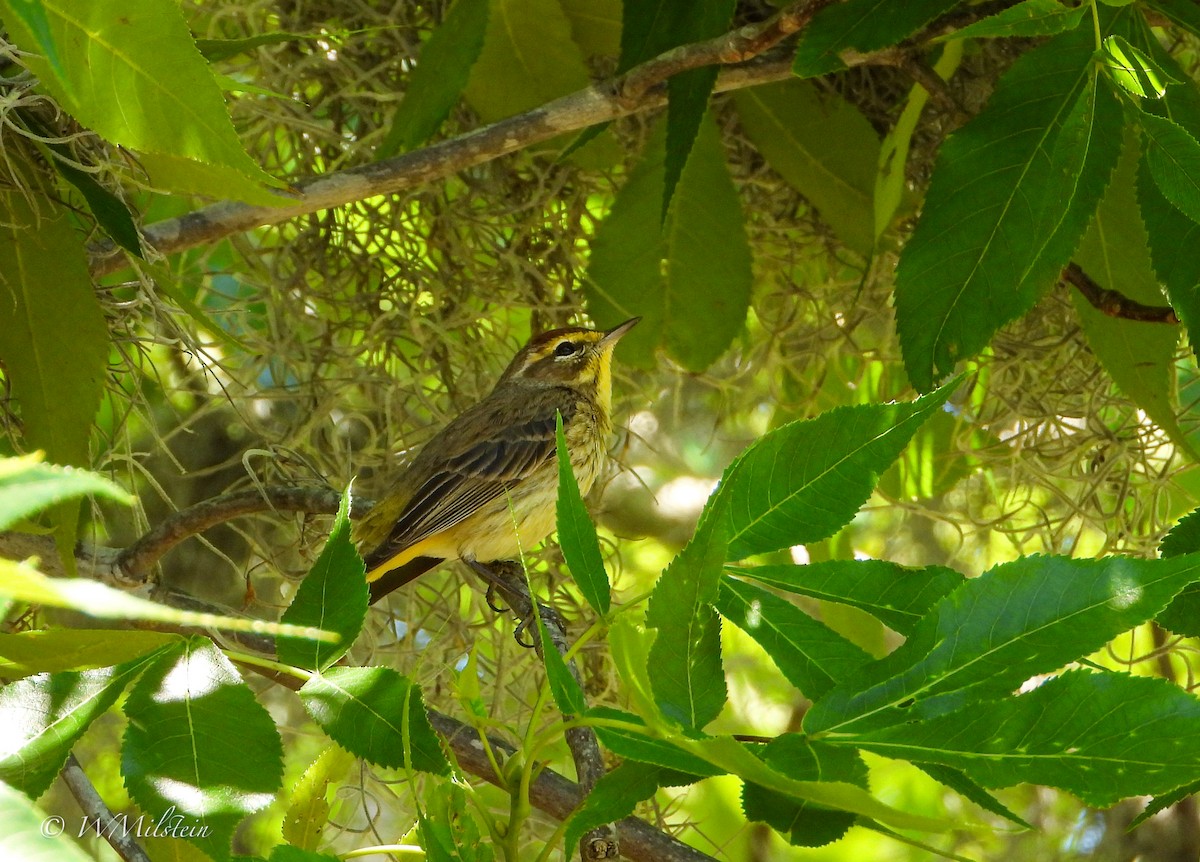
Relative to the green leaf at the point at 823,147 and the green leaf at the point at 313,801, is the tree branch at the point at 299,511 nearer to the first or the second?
the green leaf at the point at 313,801

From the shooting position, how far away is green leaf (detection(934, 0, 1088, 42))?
4.65 ft

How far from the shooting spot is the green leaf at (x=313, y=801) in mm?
1464

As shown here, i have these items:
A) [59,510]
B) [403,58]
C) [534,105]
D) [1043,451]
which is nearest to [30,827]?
[59,510]

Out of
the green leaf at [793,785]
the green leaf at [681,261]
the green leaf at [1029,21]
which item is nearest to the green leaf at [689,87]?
the green leaf at [681,261]

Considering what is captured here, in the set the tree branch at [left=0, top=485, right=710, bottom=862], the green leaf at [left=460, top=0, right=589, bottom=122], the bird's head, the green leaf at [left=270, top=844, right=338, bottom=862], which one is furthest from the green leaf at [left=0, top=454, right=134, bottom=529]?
the bird's head

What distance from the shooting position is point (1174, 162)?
143 centimetres

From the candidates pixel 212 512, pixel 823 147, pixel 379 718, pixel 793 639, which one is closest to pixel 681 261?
pixel 823 147

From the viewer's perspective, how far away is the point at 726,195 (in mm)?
2520

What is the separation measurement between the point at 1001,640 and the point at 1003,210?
2.70 feet

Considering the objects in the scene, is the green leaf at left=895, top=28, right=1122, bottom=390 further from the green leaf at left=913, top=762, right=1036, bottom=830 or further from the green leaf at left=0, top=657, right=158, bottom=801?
the green leaf at left=0, top=657, right=158, bottom=801

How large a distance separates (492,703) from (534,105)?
4.08 feet

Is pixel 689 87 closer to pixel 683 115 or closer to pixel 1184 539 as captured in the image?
pixel 683 115

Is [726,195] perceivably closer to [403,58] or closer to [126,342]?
[403,58]

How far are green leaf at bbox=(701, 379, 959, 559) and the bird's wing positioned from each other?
167cm
